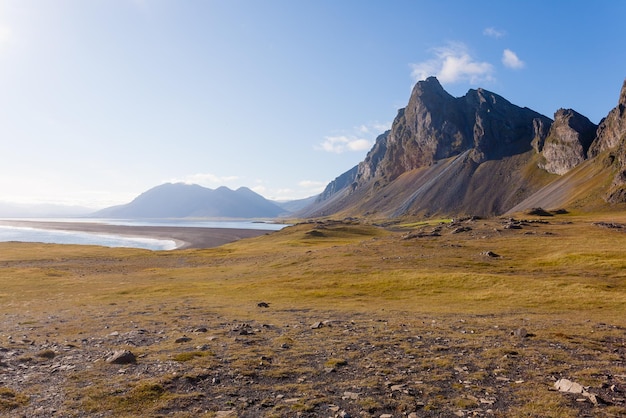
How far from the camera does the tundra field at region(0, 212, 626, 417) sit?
42.2 ft

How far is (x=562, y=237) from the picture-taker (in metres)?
82.6

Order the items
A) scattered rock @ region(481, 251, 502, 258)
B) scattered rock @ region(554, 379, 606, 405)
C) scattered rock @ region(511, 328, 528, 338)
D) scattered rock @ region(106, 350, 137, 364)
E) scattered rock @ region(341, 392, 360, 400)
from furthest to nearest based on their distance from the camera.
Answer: scattered rock @ region(481, 251, 502, 258)
scattered rock @ region(511, 328, 528, 338)
scattered rock @ region(106, 350, 137, 364)
scattered rock @ region(341, 392, 360, 400)
scattered rock @ region(554, 379, 606, 405)

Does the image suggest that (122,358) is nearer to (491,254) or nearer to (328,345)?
(328,345)

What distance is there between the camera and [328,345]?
795 inches

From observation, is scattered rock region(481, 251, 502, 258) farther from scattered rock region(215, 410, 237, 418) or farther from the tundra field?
scattered rock region(215, 410, 237, 418)

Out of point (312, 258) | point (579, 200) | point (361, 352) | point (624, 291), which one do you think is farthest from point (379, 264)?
point (579, 200)

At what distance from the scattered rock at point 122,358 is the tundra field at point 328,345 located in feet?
0.14

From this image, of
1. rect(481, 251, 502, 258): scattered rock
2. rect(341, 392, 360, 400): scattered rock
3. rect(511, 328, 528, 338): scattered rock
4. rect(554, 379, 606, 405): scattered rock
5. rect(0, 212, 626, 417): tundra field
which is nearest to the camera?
rect(554, 379, 606, 405): scattered rock

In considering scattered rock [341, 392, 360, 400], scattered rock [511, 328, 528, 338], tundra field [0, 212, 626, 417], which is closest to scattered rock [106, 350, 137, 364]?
tundra field [0, 212, 626, 417]

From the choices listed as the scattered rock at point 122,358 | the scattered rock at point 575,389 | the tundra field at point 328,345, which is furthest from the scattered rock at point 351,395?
the scattered rock at point 122,358

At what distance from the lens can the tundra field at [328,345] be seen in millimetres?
12859

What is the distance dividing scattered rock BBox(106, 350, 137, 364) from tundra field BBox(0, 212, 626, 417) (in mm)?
43

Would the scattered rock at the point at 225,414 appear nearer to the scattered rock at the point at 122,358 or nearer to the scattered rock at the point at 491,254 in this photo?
the scattered rock at the point at 122,358

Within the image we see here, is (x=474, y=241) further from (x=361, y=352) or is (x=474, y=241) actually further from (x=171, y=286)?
(x=361, y=352)
